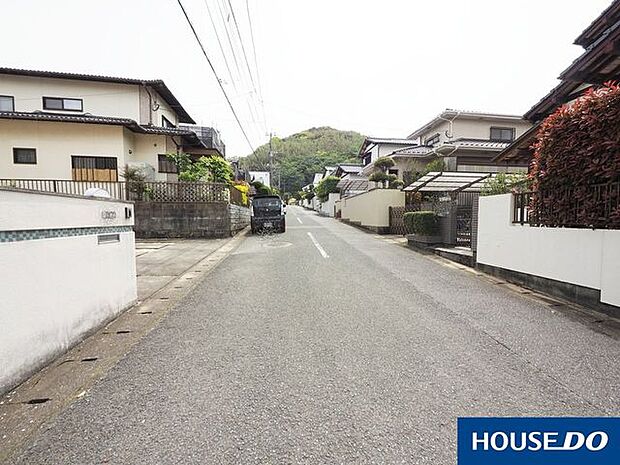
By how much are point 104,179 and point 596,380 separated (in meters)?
19.8

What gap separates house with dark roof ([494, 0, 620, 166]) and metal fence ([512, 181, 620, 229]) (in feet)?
9.89

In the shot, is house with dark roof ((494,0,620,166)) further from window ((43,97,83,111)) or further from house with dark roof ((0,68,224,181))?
window ((43,97,83,111))

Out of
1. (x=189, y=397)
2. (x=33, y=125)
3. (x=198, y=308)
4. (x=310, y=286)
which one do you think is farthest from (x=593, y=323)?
(x=33, y=125)

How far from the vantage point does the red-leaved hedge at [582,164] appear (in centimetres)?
504

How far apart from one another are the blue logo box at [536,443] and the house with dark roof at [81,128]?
19.1 meters

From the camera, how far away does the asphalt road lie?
2287 millimetres

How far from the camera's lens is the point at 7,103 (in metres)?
19.1

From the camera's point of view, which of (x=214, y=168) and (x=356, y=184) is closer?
(x=214, y=168)

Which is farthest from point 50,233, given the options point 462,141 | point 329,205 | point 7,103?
point 329,205

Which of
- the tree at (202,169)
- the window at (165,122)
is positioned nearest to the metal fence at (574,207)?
the tree at (202,169)

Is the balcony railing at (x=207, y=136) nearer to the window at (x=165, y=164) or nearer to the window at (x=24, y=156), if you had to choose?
the window at (x=165, y=164)

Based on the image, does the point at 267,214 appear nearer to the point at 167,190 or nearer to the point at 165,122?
the point at 167,190

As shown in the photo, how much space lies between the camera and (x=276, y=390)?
2.96 meters

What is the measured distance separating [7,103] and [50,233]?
21.3 m
